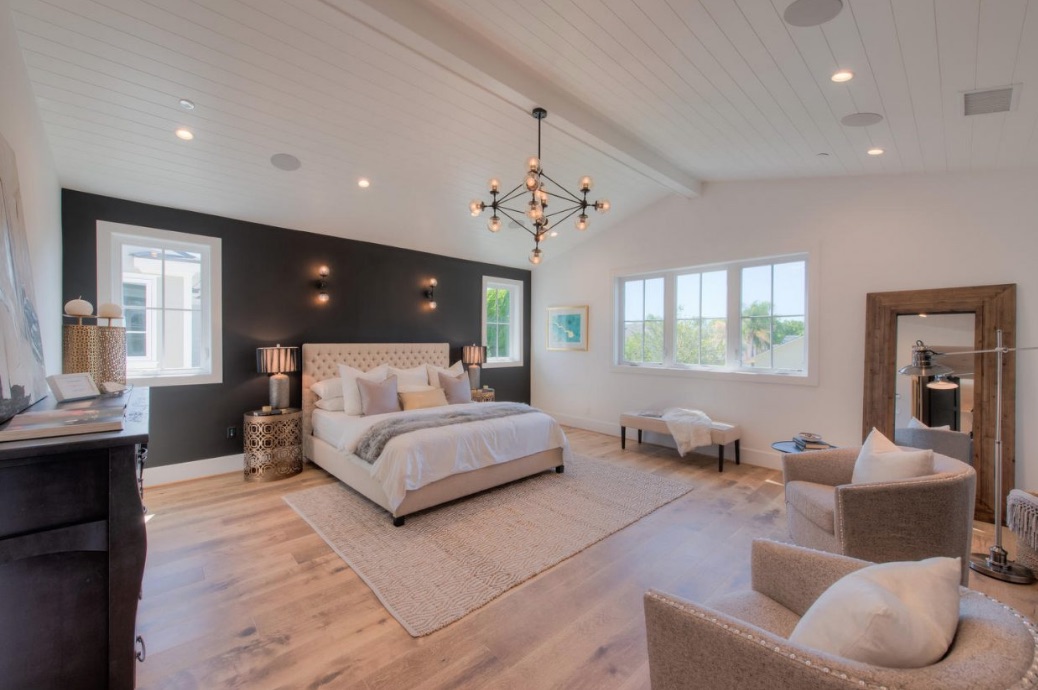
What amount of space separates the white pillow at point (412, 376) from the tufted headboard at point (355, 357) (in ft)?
1.28

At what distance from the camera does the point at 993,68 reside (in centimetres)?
212

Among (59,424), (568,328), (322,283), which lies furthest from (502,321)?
(59,424)

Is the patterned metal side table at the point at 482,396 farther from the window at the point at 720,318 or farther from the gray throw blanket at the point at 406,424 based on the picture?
the window at the point at 720,318

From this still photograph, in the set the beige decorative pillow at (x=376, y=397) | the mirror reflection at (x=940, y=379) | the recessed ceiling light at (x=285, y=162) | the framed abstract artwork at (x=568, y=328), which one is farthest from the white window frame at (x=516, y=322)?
the mirror reflection at (x=940, y=379)

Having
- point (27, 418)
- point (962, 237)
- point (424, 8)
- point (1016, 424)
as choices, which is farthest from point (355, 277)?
point (1016, 424)

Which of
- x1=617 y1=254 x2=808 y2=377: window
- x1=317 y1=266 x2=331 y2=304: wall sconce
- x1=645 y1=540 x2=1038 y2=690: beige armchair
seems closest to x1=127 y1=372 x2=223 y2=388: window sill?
x1=317 y1=266 x2=331 y2=304: wall sconce

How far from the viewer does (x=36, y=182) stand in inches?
99.5

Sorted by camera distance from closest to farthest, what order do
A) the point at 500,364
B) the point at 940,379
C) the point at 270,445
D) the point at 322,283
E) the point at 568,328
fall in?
the point at 940,379 < the point at 270,445 < the point at 322,283 < the point at 568,328 < the point at 500,364

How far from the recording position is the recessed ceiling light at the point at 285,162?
11.7 ft

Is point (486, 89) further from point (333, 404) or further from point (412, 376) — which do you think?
point (333, 404)

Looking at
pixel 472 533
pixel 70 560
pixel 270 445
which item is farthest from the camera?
pixel 270 445

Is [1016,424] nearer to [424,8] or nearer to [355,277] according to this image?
[424,8]

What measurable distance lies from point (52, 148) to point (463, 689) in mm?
4308

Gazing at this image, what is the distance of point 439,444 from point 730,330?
358cm
